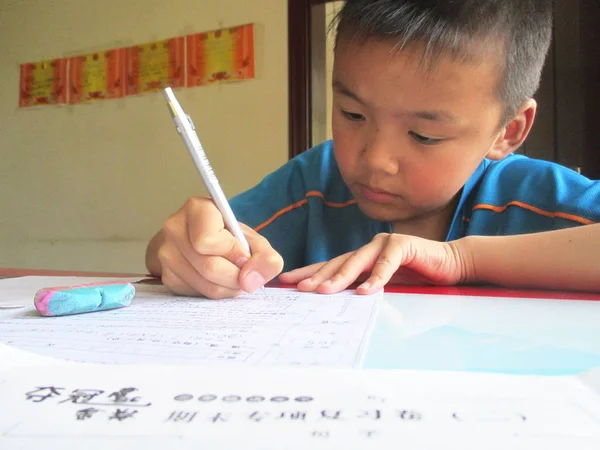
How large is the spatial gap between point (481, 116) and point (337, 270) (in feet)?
0.91

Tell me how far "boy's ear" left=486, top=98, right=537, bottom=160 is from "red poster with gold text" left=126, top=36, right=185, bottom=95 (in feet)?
4.19

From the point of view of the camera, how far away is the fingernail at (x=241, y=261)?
1.45 ft

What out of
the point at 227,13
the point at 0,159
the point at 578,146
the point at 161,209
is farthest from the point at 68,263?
the point at 578,146

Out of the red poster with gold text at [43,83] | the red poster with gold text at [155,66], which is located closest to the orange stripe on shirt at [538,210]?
the red poster with gold text at [155,66]

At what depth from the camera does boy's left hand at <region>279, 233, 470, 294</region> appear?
490mm

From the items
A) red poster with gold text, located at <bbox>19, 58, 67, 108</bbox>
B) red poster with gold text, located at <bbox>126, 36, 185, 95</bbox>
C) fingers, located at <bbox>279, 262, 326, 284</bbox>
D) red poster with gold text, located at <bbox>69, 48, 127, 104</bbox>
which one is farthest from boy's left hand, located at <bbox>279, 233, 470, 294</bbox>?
red poster with gold text, located at <bbox>19, 58, 67, 108</bbox>

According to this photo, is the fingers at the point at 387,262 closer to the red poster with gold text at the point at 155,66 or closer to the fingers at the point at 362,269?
the fingers at the point at 362,269

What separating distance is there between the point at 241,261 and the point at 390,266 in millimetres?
153

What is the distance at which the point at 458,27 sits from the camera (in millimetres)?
586

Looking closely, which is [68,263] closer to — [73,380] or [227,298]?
[227,298]

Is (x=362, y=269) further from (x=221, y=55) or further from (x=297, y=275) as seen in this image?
(x=221, y=55)

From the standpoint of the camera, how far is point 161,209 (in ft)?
5.81

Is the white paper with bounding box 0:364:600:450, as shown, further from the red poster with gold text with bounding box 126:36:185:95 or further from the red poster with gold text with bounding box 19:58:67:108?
the red poster with gold text with bounding box 19:58:67:108

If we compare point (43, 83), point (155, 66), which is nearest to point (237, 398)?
point (155, 66)
